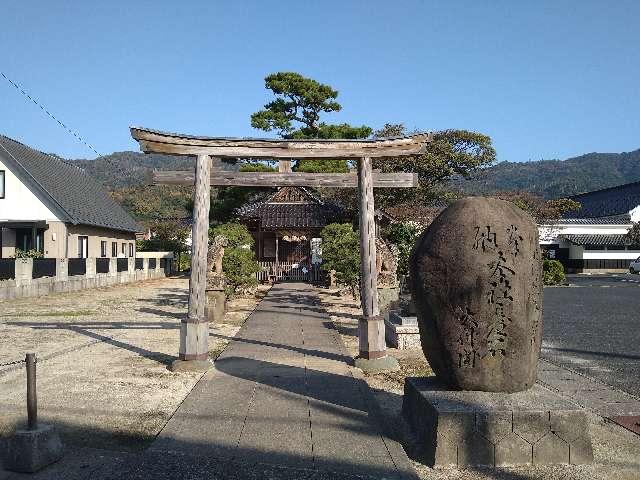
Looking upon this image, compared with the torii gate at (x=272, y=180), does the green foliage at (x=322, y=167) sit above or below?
above

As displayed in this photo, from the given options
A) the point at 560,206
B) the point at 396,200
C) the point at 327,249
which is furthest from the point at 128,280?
the point at 560,206

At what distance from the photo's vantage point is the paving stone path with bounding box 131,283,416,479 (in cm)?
414

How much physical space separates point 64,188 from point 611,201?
51.0m

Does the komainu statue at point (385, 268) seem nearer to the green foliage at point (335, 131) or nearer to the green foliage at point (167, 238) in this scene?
the green foliage at point (335, 131)

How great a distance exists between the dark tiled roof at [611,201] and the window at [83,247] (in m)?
45.7

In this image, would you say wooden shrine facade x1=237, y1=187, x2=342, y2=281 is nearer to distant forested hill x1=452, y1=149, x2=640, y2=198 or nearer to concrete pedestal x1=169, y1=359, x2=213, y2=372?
concrete pedestal x1=169, y1=359, x2=213, y2=372

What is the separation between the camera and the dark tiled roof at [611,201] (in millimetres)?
49641

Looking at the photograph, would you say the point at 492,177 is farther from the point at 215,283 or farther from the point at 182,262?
the point at 215,283

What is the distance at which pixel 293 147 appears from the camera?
320 inches

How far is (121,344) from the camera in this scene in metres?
9.53

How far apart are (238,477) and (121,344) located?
6.47 m

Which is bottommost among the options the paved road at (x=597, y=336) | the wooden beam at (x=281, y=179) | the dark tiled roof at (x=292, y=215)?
the paved road at (x=597, y=336)

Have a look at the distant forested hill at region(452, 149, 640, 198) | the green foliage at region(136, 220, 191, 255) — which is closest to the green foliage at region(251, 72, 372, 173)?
the green foliage at region(136, 220, 191, 255)

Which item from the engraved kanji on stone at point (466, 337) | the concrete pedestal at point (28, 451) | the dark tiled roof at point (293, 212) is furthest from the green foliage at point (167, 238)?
the engraved kanji on stone at point (466, 337)
